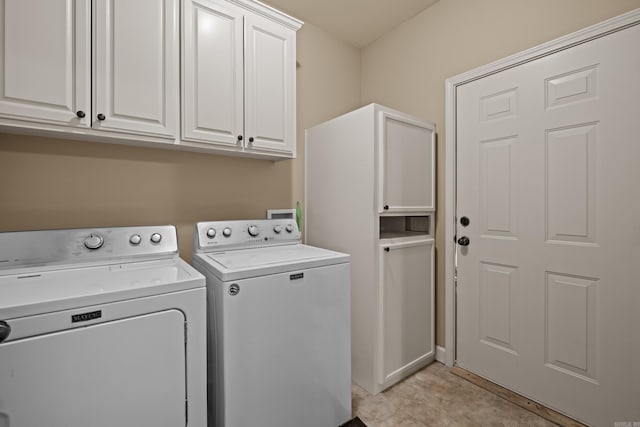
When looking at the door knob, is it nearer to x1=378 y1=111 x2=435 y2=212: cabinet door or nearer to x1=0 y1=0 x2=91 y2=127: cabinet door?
x1=378 y1=111 x2=435 y2=212: cabinet door

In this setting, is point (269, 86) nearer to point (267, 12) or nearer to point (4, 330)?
point (267, 12)

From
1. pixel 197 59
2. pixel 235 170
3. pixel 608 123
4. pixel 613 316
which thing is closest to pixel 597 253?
pixel 613 316

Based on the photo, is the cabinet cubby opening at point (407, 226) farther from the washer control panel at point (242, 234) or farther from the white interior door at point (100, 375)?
the white interior door at point (100, 375)

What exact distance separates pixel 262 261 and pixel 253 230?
0.45 m

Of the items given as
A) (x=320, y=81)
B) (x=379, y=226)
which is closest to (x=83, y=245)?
(x=379, y=226)

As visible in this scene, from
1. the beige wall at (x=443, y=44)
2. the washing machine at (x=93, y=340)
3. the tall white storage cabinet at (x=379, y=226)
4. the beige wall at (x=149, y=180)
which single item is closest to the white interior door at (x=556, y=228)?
the beige wall at (x=443, y=44)

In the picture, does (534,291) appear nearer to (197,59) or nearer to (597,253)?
(597,253)

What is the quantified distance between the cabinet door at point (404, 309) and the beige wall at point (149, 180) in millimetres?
914

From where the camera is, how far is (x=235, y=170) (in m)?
2.03

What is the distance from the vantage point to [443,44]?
84.4 inches

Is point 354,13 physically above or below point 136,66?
above

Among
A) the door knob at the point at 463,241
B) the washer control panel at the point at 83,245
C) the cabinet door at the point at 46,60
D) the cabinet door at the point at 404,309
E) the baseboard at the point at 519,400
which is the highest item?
the cabinet door at the point at 46,60

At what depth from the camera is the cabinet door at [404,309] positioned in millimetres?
1846

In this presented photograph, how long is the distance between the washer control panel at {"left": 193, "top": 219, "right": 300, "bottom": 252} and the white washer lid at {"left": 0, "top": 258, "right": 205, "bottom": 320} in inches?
12.9
